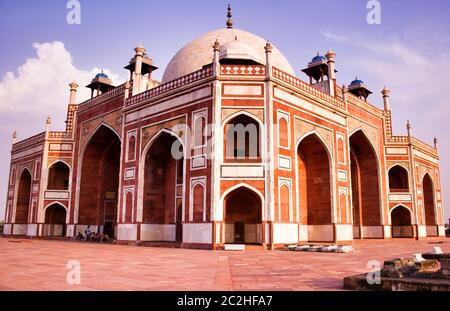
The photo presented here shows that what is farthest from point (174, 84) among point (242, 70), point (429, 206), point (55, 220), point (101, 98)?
point (429, 206)

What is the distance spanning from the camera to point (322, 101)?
19359 mm

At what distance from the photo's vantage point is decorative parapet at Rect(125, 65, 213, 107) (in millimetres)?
16672

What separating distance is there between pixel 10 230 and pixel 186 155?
20.6m

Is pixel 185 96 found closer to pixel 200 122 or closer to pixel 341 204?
pixel 200 122

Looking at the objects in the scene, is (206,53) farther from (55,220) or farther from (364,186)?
(55,220)

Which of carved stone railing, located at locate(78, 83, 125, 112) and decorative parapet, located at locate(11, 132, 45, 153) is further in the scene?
decorative parapet, located at locate(11, 132, 45, 153)

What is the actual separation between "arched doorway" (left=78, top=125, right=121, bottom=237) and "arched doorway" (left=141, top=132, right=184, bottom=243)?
6254mm

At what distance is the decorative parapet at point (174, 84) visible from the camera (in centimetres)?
1667

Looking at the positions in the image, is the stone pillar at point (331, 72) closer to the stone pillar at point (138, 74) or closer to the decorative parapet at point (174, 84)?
the decorative parapet at point (174, 84)

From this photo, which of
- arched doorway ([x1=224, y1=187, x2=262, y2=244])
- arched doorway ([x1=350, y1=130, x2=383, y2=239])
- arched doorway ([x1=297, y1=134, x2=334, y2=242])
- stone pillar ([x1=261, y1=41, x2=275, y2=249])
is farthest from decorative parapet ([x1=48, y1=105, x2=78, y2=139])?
arched doorway ([x1=350, y1=130, x2=383, y2=239])

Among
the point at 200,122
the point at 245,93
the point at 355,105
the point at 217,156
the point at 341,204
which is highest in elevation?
the point at 355,105

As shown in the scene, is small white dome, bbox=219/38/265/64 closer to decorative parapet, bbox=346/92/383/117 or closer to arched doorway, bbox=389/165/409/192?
decorative parapet, bbox=346/92/383/117

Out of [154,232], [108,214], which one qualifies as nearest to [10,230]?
[108,214]
